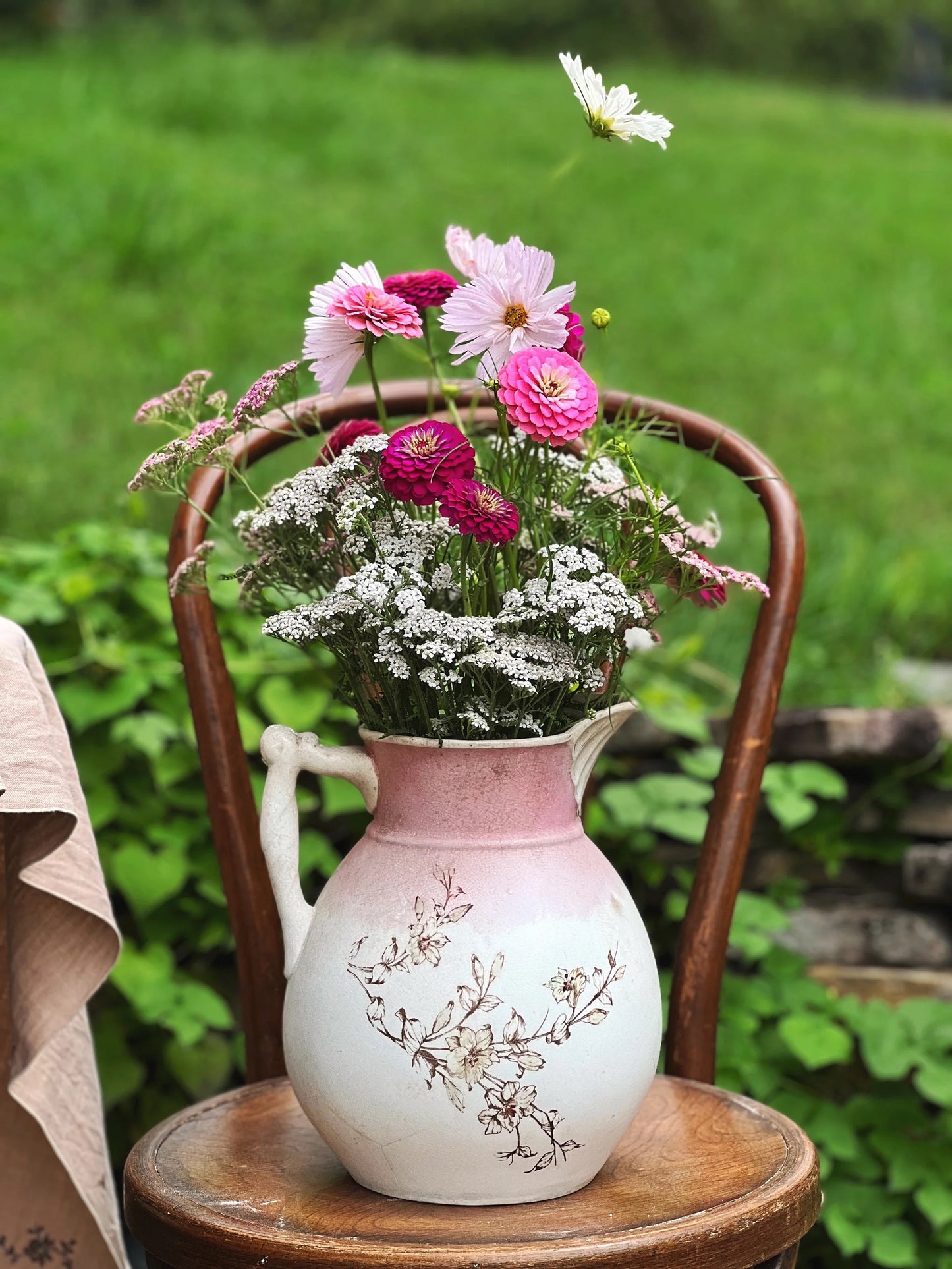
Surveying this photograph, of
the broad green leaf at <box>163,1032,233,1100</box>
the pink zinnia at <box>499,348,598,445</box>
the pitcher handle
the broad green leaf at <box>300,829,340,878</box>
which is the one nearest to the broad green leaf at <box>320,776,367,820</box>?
the broad green leaf at <box>300,829,340,878</box>

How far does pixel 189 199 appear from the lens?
13.6ft

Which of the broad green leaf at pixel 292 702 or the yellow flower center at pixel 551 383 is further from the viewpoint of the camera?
the broad green leaf at pixel 292 702

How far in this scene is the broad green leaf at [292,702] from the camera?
5.98 ft

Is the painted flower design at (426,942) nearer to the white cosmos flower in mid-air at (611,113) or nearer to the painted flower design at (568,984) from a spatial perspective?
the painted flower design at (568,984)

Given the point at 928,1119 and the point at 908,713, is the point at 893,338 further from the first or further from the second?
the point at 928,1119

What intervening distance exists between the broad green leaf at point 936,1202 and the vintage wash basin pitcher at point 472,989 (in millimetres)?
1050

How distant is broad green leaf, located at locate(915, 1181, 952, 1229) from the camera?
1.78 m

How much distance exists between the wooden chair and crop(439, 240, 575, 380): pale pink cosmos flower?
187 mm

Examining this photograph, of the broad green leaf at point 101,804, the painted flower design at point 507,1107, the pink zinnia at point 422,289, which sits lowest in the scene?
the painted flower design at point 507,1107

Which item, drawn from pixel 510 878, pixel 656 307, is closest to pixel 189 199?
pixel 656 307

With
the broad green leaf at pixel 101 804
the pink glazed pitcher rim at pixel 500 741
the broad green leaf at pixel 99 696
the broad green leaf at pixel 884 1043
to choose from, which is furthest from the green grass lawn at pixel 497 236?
the pink glazed pitcher rim at pixel 500 741

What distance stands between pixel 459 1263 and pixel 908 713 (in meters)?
1.42

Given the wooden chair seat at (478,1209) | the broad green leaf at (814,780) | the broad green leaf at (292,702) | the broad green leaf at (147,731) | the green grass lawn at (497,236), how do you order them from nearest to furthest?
the wooden chair seat at (478,1209), the broad green leaf at (147,731), the broad green leaf at (292,702), the broad green leaf at (814,780), the green grass lawn at (497,236)

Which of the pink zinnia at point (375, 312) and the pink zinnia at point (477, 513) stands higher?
the pink zinnia at point (375, 312)
